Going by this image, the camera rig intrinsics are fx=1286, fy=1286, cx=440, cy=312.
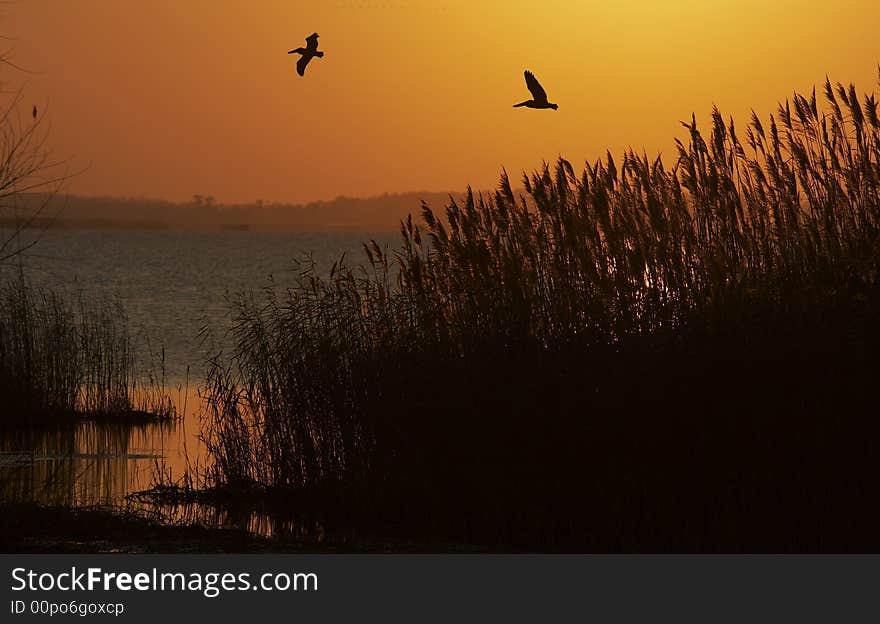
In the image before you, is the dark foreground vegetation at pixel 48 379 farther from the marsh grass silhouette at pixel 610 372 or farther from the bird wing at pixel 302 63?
the bird wing at pixel 302 63

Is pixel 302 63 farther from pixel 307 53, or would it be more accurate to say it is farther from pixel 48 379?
pixel 48 379

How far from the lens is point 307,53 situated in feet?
34.3

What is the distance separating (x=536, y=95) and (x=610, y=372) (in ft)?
7.92

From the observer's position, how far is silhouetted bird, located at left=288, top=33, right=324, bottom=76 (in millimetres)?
10203

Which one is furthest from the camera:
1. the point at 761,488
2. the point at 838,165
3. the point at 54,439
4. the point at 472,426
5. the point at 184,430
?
the point at 184,430

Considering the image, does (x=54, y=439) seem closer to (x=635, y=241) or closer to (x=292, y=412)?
(x=292, y=412)

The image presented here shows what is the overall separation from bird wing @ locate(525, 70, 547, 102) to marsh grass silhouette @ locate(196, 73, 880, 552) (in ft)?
2.61

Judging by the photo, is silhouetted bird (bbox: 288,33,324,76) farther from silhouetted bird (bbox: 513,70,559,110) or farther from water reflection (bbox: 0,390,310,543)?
water reflection (bbox: 0,390,310,543)

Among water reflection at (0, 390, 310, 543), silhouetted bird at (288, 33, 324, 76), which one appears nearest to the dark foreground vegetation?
water reflection at (0, 390, 310, 543)

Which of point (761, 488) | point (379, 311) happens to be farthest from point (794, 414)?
point (379, 311)

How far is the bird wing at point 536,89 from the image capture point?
390 inches

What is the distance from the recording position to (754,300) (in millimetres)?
9086

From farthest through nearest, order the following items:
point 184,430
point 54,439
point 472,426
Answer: point 184,430 → point 54,439 → point 472,426

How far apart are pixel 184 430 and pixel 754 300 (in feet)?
25.6
